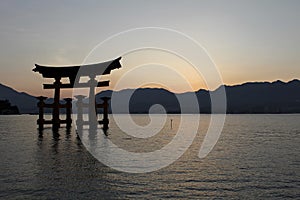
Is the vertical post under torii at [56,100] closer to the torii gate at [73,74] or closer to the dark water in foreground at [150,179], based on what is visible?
the torii gate at [73,74]

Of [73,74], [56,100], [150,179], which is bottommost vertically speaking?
[150,179]

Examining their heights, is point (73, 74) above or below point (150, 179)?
above

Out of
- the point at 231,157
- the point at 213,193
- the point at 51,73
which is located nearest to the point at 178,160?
the point at 231,157

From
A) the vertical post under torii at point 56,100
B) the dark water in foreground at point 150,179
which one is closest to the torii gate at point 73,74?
the vertical post under torii at point 56,100

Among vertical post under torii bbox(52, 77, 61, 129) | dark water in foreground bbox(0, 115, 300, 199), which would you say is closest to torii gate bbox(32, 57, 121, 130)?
vertical post under torii bbox(52, 77, 61, 129)

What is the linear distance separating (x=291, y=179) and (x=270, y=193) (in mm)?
2253

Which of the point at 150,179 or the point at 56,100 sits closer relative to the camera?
the point at 150,179

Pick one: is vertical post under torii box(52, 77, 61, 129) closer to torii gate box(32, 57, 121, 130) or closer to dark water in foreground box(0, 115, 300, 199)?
torii gate box(32, 57, 121, 130)

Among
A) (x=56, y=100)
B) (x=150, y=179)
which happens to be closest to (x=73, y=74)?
Answer: (x=56, y=100)

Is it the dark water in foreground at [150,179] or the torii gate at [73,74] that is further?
the torii gate at [73,74]

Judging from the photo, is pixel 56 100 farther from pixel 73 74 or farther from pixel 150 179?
pixel 150 179

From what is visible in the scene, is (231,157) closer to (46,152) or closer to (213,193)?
(213,193)

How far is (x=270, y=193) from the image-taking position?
8961mm

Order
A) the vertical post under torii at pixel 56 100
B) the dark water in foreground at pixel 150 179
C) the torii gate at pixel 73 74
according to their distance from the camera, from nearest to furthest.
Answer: the dark water in foreground at pixel 150 179 < the torii gate at pixel 73 74 < the vertical post under torii at pixel 56 100
